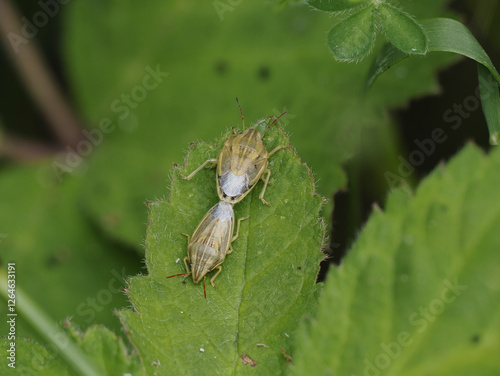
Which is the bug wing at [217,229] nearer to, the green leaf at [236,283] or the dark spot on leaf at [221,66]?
the green leaf at [236,283]

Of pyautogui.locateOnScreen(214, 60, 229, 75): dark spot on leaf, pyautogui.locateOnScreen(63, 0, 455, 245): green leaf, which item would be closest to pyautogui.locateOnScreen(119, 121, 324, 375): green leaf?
pyautogui.locateOnScreen(63, 0, 455, 245): green leaf

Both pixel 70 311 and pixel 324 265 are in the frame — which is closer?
pixel 324 265

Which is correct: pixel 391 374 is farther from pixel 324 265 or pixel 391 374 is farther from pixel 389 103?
pixel 389 103

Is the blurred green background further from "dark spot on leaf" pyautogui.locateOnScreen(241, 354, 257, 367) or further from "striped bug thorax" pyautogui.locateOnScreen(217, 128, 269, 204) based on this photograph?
"dark spot on leaf" pyautogui.locateOnScreen(241, 354, 257, 367)

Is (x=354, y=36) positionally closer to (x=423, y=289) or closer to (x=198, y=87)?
(x=423, y=289)

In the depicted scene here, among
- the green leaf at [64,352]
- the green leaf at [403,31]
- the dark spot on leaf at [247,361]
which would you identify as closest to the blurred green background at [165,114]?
the green leaf at [403,31]

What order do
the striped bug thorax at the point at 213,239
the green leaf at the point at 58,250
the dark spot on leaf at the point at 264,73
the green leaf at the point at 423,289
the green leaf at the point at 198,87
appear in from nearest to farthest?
1. the green leaf at the point at 423,289
2. the striped bug thorax at the point at 213,239
3. the green leaf at the point at 198,87
4. the green leaf at the point at 58,250
5. the dark spot on leaf at the point at 264,73

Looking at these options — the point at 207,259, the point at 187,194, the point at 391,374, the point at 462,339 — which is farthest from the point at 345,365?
the point at 187,194
